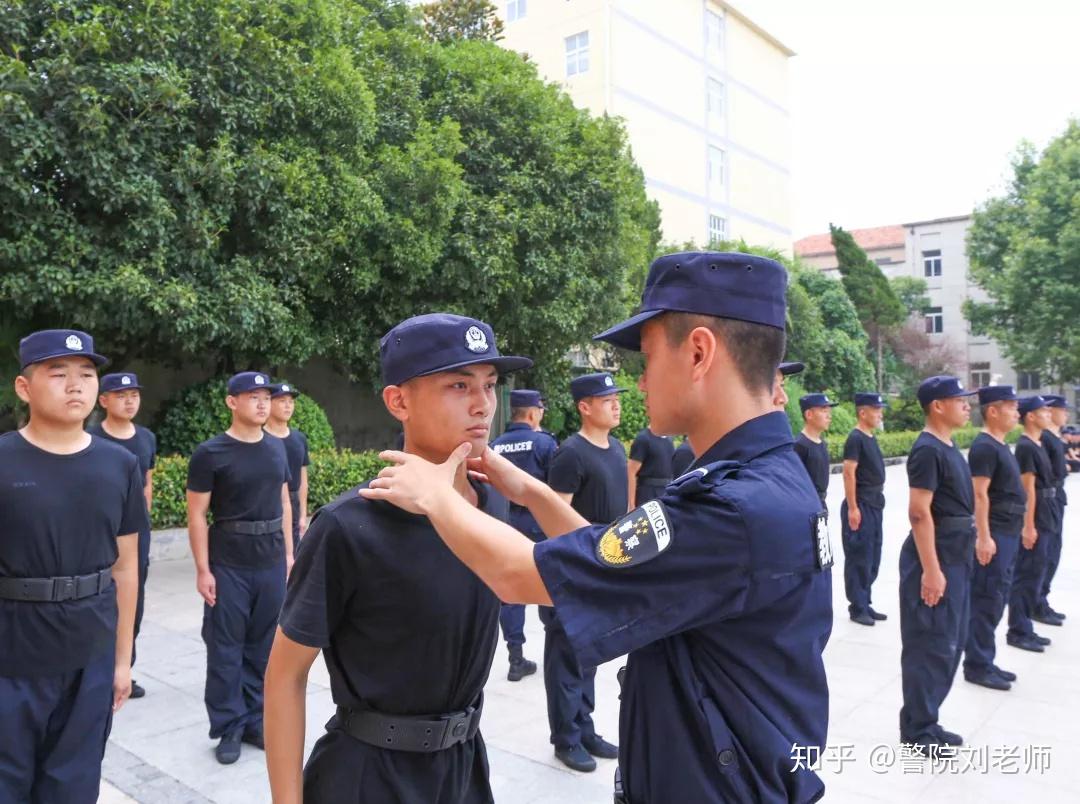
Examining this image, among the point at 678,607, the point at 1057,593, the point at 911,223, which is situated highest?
the point at 911,223

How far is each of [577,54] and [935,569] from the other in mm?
26887

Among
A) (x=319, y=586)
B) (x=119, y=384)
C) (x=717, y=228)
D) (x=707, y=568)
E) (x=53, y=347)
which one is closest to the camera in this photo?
(x=707, y=568)

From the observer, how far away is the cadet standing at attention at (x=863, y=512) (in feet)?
24.5

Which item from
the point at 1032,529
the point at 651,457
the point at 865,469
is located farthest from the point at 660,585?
the point at 865,469

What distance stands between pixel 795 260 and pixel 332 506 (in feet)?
103

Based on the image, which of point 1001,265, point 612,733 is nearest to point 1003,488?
point 612,733

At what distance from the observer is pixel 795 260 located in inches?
1230

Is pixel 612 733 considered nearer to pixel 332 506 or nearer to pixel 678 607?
pixel 332 506

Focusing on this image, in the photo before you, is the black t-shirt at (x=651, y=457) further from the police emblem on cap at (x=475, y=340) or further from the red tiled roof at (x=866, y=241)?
the red tiled roof at (x=866, y=241)

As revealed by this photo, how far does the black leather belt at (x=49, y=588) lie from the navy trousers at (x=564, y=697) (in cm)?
220

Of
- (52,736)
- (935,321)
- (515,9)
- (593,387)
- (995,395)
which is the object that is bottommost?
(52,736)

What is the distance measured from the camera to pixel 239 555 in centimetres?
466

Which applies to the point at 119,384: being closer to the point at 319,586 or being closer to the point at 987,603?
the point at 319,586

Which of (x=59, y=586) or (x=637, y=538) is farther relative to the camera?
(x=59, y=586)
